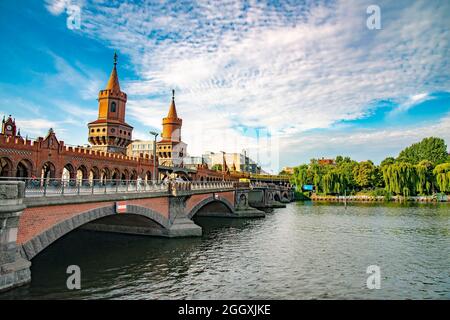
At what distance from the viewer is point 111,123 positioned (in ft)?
166

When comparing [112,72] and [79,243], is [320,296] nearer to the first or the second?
[79,243]

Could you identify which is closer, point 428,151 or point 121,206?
point 121,206

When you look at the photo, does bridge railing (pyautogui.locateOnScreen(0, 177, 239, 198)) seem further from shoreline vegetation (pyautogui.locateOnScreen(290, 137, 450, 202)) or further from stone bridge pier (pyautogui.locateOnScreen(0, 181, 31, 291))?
shoreline vegetation (pyautogui.locateOnScreen(290, 137, 450, 202))

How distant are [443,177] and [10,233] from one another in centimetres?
10481

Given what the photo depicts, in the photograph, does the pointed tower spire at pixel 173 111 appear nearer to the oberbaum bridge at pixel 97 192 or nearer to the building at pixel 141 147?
the oberbaum bridge at pixel 97 192

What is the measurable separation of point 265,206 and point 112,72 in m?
49.1

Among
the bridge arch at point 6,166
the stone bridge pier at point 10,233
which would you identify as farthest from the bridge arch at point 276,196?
the stone bridge pier at point 10,233

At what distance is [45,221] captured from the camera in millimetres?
16766

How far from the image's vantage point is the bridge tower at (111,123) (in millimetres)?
50750

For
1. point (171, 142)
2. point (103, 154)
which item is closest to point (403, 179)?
point (171, 142)

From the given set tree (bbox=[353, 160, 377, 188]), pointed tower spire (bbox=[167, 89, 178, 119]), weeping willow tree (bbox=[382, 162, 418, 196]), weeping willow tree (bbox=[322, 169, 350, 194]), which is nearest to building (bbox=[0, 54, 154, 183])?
pointed tower spire (bbox=[167, 89, 178, 119])

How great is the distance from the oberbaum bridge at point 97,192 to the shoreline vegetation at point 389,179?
54936 millimetres

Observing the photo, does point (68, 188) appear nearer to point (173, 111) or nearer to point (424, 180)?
point (173, 111)
